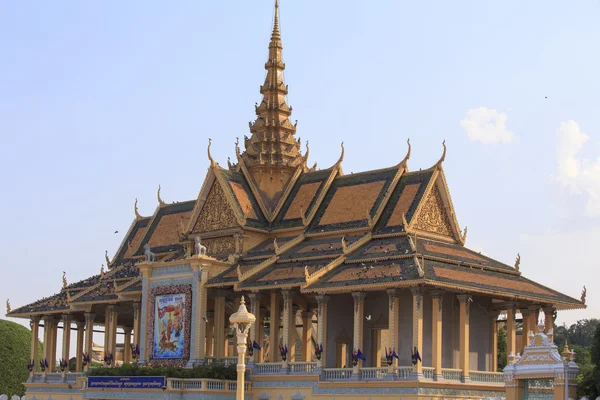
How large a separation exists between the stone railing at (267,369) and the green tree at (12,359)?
26.2 m

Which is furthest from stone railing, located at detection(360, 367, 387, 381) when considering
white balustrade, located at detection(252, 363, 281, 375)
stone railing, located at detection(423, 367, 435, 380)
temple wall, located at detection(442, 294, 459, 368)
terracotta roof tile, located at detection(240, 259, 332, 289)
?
terracotta roof tile, located at detection(240, 259, 332, 289)

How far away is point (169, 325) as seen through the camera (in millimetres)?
44375

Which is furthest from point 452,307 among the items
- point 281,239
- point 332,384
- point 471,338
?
point 281,239

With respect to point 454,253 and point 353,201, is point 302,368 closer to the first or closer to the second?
point 454,253

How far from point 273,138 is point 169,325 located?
1079cm

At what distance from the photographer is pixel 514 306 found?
40781 mm

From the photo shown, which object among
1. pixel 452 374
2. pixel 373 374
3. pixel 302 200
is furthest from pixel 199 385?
pixel 302 200

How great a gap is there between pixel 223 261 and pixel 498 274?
35.8 feet

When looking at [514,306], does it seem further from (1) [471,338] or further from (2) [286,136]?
(2) [286,136]

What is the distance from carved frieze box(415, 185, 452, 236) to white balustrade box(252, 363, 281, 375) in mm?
7544

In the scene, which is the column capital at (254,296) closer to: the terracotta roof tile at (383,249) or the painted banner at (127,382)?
the terracotta roof tile at (383,249)

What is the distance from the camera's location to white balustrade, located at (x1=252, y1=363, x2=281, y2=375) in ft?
133

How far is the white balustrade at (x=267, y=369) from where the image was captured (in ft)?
133

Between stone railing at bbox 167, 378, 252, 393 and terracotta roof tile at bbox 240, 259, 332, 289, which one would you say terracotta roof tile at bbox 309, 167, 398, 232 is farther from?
stone railing at bbox 167, 378, 252, 393
